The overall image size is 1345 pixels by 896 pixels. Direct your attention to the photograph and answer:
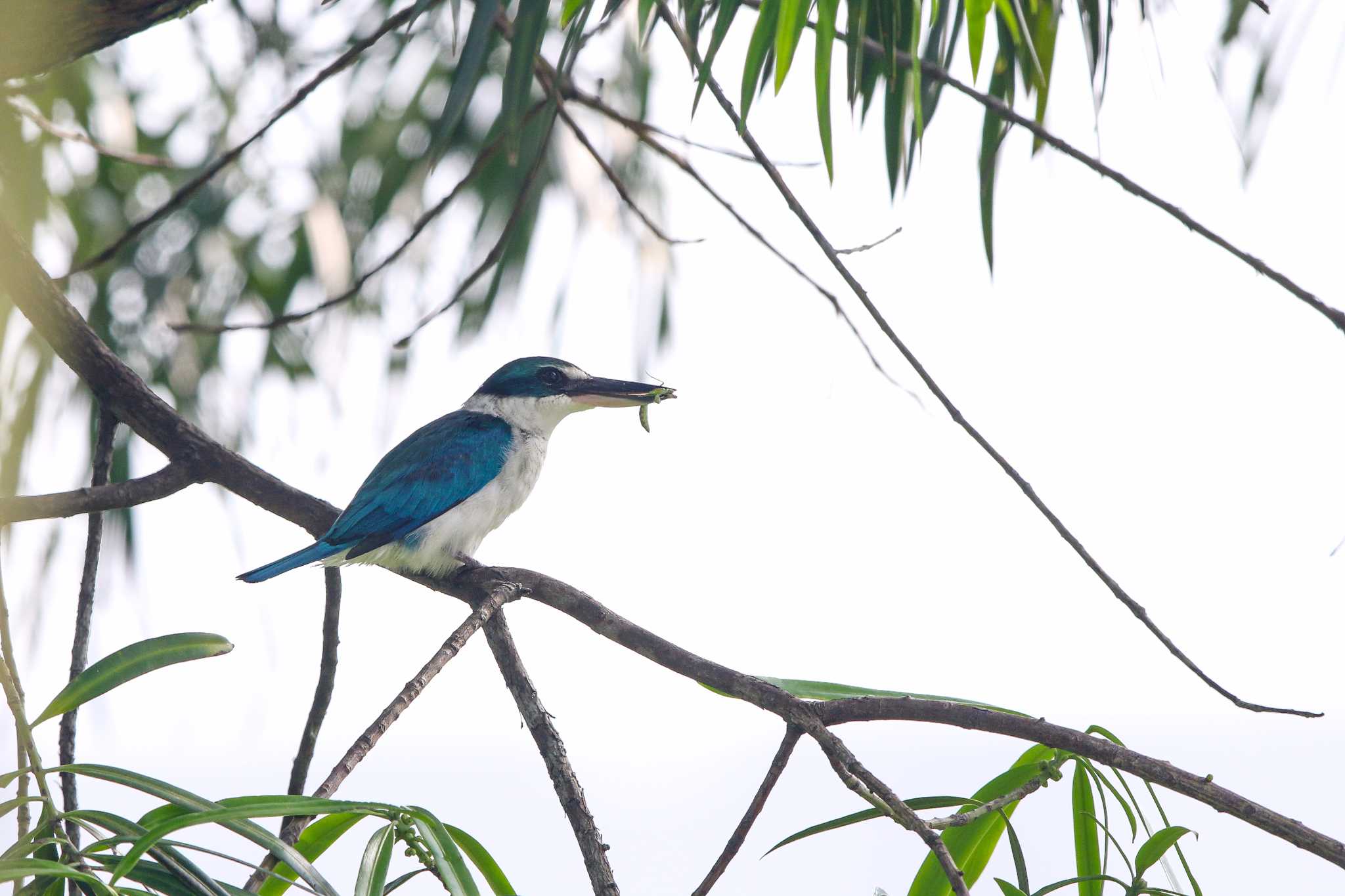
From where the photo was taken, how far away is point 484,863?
1.07 meters

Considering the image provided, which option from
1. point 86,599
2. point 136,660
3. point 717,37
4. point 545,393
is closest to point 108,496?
point 86,599

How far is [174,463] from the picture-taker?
1.86m

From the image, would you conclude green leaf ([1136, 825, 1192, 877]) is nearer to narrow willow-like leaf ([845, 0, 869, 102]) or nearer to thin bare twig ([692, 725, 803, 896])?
thin bare twig ([692, 725, 803, 896])

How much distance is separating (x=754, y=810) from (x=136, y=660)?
1.92 feet

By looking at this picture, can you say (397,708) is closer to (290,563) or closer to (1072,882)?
(1072,882)

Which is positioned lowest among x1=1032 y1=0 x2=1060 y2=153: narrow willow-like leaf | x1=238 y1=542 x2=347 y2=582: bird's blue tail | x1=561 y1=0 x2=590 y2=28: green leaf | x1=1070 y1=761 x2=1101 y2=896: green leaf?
x1=1070 y1=761 x2=1101 y2=896: green leaf

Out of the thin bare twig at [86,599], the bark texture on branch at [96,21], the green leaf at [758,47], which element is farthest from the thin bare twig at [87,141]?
the green leaf at [758,47]

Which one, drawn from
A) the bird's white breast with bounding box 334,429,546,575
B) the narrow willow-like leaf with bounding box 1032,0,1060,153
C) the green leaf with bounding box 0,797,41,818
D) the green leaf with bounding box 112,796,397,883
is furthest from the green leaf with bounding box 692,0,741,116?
the bird's white breast with bounding box 334,429,546,575

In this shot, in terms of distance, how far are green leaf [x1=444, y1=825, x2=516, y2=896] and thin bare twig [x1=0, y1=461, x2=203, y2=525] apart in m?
0.83

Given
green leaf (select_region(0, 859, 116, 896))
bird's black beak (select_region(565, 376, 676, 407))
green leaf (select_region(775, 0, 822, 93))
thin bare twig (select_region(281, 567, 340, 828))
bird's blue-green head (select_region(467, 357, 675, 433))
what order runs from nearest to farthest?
green leaf (select_region(0, 859, 116, 896)), green leaf (select_region(775, 0, 822, 93)), thin bare twig (select_region(281, 567, 340, 828)), bird's black beak (select_region(565, 376, 676, 407)), bird's blue-green head (select_region(467, 357, 675, 433))

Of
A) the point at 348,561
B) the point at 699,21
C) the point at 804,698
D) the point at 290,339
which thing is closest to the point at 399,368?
the point at 290,339

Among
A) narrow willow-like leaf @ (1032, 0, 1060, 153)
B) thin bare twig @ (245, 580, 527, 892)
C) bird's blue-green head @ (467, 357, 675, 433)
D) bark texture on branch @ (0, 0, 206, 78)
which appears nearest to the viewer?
thin bare twig @ (245, 580, 527, 892)

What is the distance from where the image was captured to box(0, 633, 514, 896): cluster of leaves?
865 mm

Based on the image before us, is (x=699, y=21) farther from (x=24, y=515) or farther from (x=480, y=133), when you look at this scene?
(x=480, y=133)
